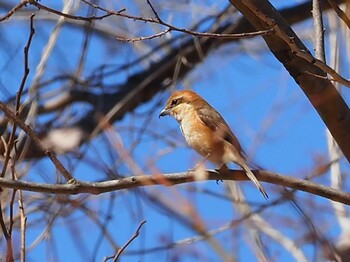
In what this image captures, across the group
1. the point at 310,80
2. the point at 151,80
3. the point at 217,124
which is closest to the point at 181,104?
the point at 217,124

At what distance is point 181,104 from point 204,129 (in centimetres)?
40

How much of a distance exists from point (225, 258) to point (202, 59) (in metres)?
3.91

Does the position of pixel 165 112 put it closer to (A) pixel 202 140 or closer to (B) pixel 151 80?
(A) pixel 202 140

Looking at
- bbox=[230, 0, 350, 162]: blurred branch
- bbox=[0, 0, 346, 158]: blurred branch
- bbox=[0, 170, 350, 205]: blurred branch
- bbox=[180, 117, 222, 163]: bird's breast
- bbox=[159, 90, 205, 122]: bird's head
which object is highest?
bbox=[0, 0, 346, 158]: blurred branch

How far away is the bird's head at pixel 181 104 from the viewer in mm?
4723

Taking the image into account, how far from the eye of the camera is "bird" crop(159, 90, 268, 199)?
4.14 m

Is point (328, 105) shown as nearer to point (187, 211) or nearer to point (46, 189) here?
point (46, 189)

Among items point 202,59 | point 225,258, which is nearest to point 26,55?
point 225,258

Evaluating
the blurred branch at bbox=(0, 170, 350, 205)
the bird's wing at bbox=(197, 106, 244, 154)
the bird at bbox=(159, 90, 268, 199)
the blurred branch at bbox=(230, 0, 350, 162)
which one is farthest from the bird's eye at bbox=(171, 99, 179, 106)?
the blurred branch at bbox=(230, 0, 350, 162)

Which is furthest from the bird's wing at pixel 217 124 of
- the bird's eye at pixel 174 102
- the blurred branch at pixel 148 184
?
the blurred branch at pixel 148 184

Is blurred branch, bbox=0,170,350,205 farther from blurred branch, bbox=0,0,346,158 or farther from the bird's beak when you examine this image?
blurred branch, bbox=0,0,346,158

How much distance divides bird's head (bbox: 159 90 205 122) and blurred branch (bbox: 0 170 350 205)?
5.01 feet

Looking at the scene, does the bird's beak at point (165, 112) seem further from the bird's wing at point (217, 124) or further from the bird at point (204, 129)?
the bird's wing at point (217, 124)

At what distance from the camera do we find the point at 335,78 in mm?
2641
